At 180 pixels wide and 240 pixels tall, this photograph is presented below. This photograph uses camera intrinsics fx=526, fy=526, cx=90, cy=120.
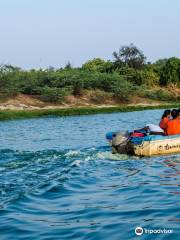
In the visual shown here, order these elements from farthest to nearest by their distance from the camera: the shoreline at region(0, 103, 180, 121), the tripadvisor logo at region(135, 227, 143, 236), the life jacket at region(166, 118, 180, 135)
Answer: the shoreline at region(0, 103, 180, 121) → the life jacket at region(166, 118, 180, 135) → the tripadvisor logo at region(135, 227, 143, 236)

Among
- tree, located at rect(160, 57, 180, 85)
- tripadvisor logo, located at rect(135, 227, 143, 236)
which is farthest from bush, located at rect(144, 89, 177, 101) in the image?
tripadvisor logo, located at rect(135, 227, 143, 236)

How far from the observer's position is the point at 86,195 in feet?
38.2

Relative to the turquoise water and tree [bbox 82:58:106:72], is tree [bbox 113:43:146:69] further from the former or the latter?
the turquoise water

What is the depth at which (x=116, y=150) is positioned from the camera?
1795 centimetres

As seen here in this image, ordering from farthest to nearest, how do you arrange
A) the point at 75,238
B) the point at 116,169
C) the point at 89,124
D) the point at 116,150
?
the point at 89,124
the point at 116,150
the point at 116,169
the point at 75,238

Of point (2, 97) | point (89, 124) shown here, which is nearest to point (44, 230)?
point (89, 124)

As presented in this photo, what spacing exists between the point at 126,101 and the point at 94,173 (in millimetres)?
44240

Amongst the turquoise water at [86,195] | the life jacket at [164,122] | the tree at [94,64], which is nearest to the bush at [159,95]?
the tree at [94,64]

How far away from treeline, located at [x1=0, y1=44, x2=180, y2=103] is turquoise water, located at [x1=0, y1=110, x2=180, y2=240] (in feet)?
112

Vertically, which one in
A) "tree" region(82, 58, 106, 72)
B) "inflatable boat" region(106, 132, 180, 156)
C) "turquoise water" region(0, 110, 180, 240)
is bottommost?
"turquoise water" region(0, 110, 180, 240)

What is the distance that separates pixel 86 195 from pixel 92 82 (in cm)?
4868

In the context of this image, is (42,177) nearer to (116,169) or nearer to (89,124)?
(116,169)

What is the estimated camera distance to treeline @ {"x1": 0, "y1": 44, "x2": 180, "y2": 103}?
54.4m

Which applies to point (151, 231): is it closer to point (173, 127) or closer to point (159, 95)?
point (173, 127)
